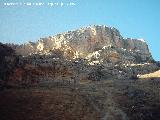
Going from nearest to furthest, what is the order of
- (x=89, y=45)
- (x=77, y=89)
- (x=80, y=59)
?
(x=77, y=89), (x=80, y=59), (x=89, y=45)

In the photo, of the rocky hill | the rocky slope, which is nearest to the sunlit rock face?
the rocky slope

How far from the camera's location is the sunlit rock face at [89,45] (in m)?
95.1

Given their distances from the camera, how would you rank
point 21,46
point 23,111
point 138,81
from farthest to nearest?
1. point 21,46
2. point 138,81
3. point 23,111

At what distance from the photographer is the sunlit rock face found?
312ft

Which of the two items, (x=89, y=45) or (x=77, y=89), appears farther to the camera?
(x=89, y=45)

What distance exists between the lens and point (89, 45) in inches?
4035

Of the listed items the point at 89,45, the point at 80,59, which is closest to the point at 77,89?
the point at 80,59

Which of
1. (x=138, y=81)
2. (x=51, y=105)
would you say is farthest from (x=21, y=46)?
(x=51, y=105)

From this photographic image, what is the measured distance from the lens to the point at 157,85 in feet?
201

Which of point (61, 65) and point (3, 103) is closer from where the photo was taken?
point (3, 103)

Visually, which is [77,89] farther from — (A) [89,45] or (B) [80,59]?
(A) [89,45]

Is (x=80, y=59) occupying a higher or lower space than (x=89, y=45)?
lower

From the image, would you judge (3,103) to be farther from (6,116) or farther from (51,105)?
(51,105)

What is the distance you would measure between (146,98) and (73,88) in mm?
13209
